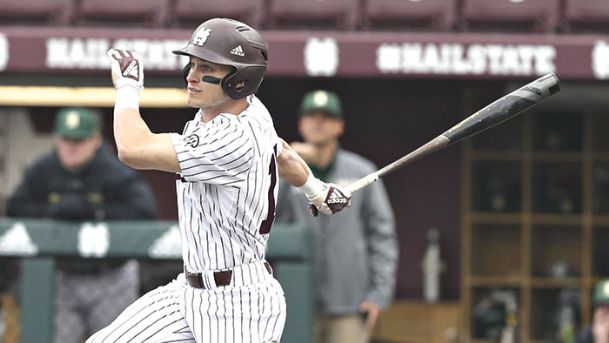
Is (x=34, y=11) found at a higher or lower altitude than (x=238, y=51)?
higher

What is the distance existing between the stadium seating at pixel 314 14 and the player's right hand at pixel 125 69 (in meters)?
4.47

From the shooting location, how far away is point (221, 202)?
3.95 metres

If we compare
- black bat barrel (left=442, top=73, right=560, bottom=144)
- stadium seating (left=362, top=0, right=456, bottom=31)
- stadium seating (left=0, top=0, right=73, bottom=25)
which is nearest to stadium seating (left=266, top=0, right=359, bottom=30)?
stadium seating (left=362, top=0, right=456, bottom=31)

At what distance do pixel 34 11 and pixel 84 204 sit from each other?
105 inches

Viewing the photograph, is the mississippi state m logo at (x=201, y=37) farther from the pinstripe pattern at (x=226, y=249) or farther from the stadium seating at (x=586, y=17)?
the stadium seating at (x=586, y=17)

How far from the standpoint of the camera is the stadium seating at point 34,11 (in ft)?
27.7

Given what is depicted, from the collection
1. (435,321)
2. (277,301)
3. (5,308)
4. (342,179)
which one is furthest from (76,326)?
(435,321)

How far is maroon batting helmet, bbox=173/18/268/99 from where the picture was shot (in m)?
3.93

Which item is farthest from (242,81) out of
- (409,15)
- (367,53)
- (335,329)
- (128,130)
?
(409,15)

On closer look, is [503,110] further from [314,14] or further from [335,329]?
[314,14]

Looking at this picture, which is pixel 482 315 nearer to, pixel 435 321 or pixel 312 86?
pixel 435 321

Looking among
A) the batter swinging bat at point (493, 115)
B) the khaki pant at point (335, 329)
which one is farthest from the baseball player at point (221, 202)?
the khaki pant at point (335, 329)

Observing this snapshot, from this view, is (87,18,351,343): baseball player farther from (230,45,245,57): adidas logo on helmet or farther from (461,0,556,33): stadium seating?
(461,0,556,33): stadium seating

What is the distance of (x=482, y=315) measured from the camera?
8930 mm
